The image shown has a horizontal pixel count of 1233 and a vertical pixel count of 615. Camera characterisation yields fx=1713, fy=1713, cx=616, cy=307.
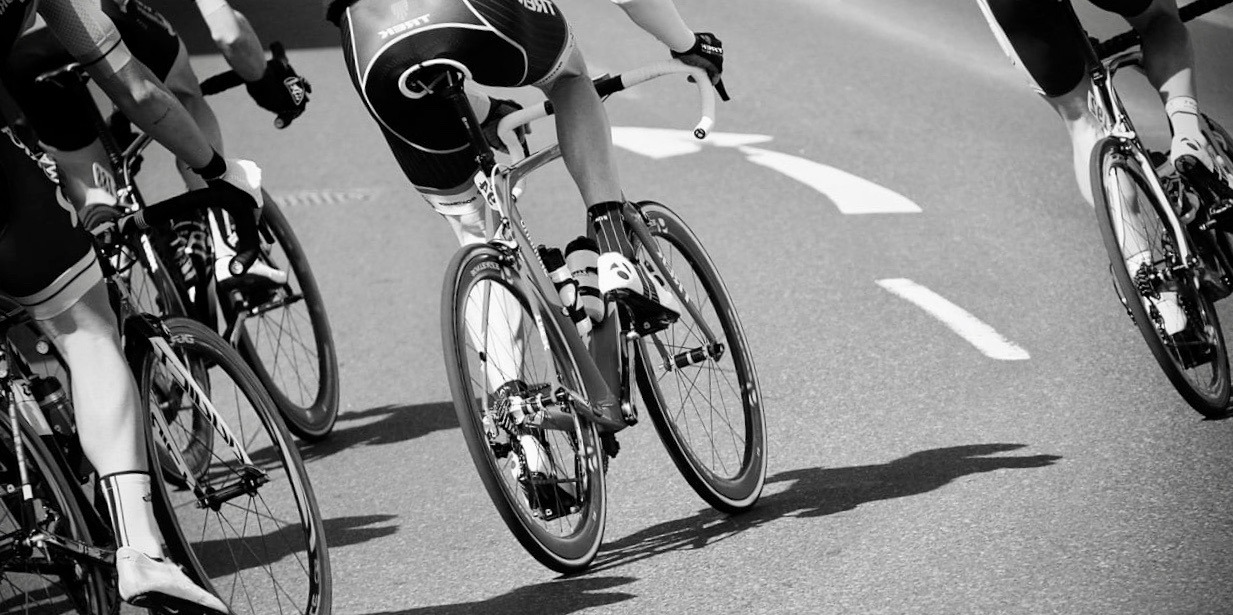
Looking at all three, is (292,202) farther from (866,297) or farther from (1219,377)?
(1219,377)

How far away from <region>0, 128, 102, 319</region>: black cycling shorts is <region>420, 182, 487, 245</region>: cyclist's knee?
1.20 m

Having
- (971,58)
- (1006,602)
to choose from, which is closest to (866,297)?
(1006,602)

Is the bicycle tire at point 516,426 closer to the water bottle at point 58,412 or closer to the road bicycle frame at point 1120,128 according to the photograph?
the water bottle at point 58,412

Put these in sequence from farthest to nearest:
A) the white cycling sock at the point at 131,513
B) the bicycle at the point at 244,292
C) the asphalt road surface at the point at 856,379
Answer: the bicycle at the point at 244,292 < the asphalt road surface at the point at 856,379 < the white cycling sock at the point at 131,513

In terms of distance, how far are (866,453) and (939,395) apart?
2.03ft

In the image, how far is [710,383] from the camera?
5.72 metres

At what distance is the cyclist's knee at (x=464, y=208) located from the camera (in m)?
5.06

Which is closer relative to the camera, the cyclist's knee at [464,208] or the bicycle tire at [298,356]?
the cyclist's knee at [464,208]

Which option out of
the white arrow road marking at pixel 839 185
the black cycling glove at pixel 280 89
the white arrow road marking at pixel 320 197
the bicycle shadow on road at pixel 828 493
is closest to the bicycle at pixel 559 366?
the bicycle shadow on road at pixel 828 493

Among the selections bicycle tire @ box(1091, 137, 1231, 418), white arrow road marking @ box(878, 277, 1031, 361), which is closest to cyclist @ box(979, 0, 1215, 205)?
bicycle tire @ box(1091, 137, 1231, 418)

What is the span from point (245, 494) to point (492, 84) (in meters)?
1.32

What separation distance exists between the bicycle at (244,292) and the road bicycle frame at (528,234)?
158 centimetres

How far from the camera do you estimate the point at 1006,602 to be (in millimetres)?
4180

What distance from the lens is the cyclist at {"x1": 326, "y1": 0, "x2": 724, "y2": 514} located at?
454 cm
